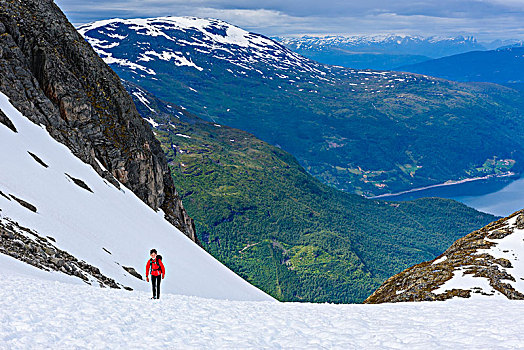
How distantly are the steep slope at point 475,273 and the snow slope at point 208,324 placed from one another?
28.3 m

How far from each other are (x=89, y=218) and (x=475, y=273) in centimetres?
4706

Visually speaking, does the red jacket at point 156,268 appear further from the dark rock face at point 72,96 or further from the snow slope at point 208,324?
the dark rock face at point 72,96

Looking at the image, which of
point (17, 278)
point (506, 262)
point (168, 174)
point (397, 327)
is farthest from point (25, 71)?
point (506, 262)

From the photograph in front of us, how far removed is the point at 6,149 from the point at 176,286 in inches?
826

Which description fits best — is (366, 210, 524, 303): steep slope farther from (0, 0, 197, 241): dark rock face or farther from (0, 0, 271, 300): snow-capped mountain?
(0, 0, 197, 241): dark rock face

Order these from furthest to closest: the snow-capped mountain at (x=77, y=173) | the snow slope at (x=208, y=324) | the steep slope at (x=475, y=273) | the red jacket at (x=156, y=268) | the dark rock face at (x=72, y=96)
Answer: the dark rock face at (x=72, y=96) → the steep slope at (x=475, y=273) → the snow-capped mountain at (x=77, y=173) → the red jacket at (x=156, y=268) → the snow slope at (x=208, y=324)

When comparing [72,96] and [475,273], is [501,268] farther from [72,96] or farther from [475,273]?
[72,96]

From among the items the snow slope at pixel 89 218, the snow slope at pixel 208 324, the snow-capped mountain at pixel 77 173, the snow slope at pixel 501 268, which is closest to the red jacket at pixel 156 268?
the snow slope at pixel 208 324

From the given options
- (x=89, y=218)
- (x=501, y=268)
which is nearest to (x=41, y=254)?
(x=89, y=218)

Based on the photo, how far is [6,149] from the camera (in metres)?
39.3

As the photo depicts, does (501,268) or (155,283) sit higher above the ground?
(155,283)

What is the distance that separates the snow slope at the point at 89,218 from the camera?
33188 mm

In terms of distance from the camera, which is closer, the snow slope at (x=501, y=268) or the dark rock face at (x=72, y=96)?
the snow slope at (x=501, y=268)

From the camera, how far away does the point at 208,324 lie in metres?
18.3
